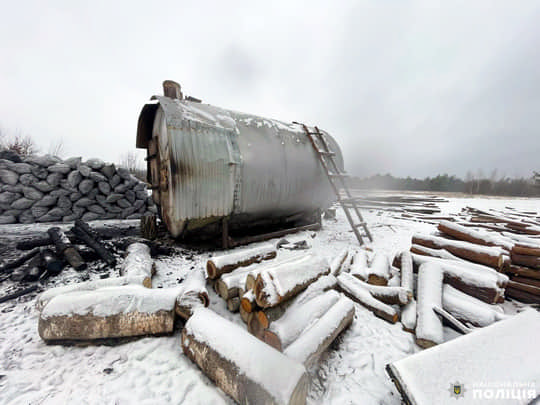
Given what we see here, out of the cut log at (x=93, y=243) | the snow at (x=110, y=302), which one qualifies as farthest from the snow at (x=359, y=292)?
the cut log at (x=93, y=243)

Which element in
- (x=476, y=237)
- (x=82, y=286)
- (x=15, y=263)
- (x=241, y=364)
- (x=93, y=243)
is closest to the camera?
(x=241, y=364)

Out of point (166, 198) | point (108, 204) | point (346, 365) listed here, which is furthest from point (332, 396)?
point (108, 204)

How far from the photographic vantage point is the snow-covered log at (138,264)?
2.76 m

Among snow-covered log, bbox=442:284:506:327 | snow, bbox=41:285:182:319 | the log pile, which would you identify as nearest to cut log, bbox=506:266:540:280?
snow-covered log, bbox=442:284:506:327

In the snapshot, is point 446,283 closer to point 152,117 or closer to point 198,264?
point 198,264

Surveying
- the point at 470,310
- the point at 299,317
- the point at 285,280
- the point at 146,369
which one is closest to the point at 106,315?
the point at 146,369

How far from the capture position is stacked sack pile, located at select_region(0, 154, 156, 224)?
709 centimetres

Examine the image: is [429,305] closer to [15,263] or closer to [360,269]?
[360,269]

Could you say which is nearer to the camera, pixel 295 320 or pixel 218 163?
pixel 295 320

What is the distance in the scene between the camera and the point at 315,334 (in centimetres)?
187

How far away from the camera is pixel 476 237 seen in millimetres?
3633

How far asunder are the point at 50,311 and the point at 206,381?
1.75 metres

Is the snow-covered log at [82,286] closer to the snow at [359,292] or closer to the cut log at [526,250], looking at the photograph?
the snow at [359,292]

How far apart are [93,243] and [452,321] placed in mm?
5968
